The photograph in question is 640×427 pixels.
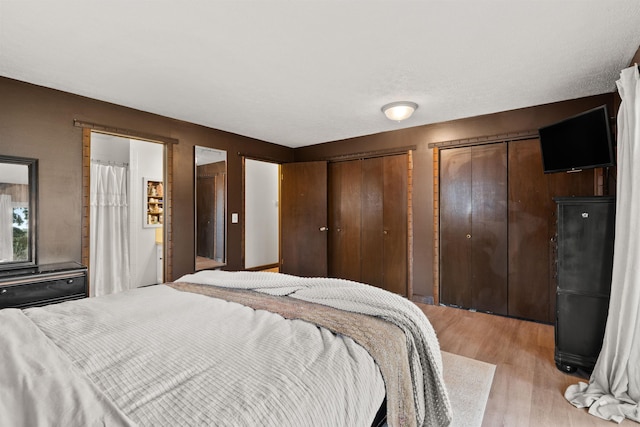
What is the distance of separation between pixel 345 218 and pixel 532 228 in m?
2.40

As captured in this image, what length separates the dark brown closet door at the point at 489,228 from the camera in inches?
139

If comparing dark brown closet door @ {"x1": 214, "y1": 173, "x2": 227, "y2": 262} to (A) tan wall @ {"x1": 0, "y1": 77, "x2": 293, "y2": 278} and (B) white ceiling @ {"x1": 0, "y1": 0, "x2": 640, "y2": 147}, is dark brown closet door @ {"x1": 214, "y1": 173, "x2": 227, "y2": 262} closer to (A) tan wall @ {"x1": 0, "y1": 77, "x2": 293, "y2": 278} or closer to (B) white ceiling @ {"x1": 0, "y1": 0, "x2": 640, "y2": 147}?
(A) tan wall @ {"x1": 0, "y1": 77, "x2": 293, "y2": 278}

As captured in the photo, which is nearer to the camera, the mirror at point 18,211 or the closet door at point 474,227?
the mirror at point 18,211

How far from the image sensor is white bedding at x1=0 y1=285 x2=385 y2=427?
83cm

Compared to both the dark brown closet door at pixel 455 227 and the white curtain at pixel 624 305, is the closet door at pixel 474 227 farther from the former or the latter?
the white curtain at pixel 624 305

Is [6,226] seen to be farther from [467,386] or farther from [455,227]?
[455,227]

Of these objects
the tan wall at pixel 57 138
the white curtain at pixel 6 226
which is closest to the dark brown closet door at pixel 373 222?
the tan wall at pixel 57 138

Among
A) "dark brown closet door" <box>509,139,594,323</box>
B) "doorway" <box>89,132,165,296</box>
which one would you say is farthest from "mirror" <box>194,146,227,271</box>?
"dark brown closet door" <box>509,139,594,323</box>

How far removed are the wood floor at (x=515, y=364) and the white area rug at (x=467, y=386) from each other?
0.05 meters

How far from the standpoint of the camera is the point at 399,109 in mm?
3215

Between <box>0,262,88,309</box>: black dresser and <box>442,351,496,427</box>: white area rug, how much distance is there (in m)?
3.07

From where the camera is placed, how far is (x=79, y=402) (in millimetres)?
817

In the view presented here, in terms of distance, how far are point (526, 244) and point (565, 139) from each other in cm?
122

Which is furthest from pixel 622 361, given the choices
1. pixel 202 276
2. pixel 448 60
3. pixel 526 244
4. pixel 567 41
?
pixel 202 276
